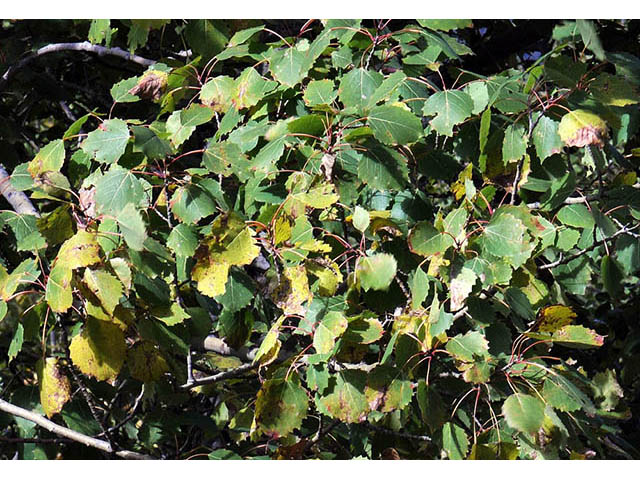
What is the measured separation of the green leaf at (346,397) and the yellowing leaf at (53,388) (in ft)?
1.76

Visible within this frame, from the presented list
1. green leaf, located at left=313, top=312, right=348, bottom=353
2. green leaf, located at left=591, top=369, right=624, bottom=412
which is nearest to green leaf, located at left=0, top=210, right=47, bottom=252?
green leaf, located at left=313, top=312, right=348, bottom=353

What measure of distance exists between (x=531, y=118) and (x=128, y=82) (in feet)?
3.05

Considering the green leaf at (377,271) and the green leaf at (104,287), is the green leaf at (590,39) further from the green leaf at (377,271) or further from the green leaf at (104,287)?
the green leaf at (104,287)

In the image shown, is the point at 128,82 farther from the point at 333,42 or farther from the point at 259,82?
the point at 333,42

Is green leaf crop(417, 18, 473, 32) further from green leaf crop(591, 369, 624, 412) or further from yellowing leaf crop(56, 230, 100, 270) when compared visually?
green leaf crop(591, 369, 624, 412)

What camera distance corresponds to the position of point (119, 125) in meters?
1.58

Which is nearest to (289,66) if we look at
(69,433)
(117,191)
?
(117,191)

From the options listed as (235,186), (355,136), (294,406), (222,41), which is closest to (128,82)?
(222,41)

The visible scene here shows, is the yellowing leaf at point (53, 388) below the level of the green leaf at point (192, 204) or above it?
below

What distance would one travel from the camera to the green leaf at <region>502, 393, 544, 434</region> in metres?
1.26

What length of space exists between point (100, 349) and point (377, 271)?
1.80 feet

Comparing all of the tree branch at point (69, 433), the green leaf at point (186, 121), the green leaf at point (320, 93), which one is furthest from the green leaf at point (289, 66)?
the tree branch at point (69, 433)

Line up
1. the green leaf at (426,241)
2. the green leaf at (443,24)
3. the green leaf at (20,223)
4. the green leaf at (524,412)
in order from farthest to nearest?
the green leaf at (20,223), the green leaf at (443,24), the green leaf at (426,241), the green leaf at (524,412)

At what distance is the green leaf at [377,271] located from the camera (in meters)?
1.36
